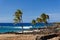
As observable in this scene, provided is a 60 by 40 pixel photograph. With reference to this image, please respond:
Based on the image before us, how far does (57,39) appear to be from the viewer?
86.7 ft

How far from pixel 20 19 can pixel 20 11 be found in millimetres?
3317

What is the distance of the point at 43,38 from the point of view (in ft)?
91.6

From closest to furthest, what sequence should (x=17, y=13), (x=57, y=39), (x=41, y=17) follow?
(x=57, y=39)
(x=17, y=13)
(x=41, y=17)

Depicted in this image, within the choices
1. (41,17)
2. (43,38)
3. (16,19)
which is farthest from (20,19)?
(43,38)

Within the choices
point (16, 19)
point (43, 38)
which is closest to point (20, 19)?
point (16, 19)

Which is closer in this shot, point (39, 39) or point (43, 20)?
point (39, 39)

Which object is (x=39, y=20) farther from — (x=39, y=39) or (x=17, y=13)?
(x=39, y=39)

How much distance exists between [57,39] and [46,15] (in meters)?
73.7

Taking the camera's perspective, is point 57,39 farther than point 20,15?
No

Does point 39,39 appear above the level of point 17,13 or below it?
below

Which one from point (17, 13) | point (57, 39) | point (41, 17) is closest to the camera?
point (57, 39)

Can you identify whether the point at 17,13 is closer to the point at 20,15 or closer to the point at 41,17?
the point at 20,15

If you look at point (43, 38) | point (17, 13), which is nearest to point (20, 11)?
point (17, 13)

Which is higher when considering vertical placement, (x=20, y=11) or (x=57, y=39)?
(x=20, y=11)
